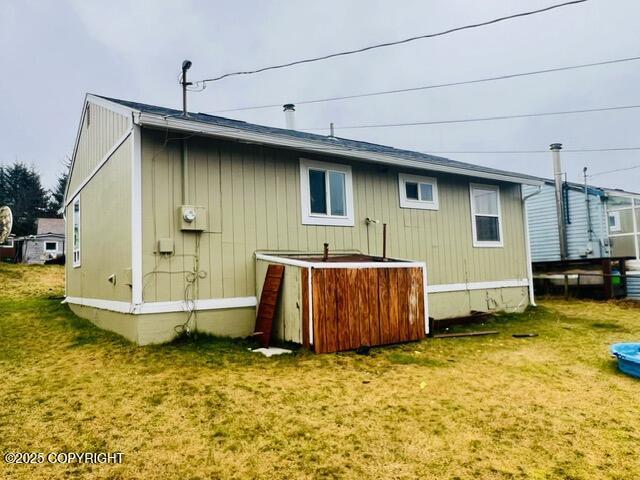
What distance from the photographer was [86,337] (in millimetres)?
6566

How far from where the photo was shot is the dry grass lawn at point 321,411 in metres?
2.68

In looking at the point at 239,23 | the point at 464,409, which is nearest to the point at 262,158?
the point at 464,409

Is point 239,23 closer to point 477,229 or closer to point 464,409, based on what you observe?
point 477,229

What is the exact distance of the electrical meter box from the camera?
5945 millimetres

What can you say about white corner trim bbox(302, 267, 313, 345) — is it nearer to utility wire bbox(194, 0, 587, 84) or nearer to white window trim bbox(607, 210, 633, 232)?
utility wire bbox(194, 0, 587, 84)

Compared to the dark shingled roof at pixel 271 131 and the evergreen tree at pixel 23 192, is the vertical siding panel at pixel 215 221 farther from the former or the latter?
the evergreen tree at pixel 23 192

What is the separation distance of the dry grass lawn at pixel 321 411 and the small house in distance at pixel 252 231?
1.96 feet

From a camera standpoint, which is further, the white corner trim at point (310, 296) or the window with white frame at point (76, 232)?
the window with white frame at point (76, 232)

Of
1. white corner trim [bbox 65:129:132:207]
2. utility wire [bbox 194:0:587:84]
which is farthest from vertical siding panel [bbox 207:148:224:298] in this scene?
utility wire [bbox 194:0:587:84]

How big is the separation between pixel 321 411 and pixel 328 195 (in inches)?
185

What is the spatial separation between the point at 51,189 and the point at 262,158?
44.4 metres

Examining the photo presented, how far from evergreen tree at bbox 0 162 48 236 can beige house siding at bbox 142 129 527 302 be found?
40.4 meters

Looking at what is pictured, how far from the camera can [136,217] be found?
5680mm

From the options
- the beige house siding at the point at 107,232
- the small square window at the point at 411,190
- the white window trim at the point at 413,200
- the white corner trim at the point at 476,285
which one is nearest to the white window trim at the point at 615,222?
the white corner trim at the point at 476,285
